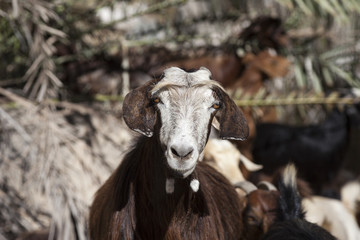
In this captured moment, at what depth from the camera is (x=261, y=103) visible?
816cm

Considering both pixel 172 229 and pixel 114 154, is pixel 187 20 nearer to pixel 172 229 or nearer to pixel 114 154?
pixel 114 154

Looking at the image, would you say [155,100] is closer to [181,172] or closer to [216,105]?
[216,105]

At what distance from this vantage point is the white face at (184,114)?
3242 mm

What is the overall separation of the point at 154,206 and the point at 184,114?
84 centimetres

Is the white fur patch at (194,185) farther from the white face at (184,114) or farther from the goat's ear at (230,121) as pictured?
the goat's ear at (230,121)

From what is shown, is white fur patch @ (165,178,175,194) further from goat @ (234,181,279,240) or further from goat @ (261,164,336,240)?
goat @ (234,181,279,240)

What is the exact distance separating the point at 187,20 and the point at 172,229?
Answer: 7031 millimetres

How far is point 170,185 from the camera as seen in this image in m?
3.69

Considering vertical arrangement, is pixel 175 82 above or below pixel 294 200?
above

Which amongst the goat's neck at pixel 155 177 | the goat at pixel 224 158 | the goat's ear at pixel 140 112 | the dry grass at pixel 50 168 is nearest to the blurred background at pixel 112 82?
the dry grass at pixel 50 168

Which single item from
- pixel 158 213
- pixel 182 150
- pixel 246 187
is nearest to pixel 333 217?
pixel 246 187

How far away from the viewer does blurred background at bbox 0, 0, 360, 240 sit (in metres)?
7.52

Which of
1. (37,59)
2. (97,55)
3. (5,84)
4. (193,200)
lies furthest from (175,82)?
(97,55)

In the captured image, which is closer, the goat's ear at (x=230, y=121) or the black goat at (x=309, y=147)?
the goat's ear at (x=230, y=121)
